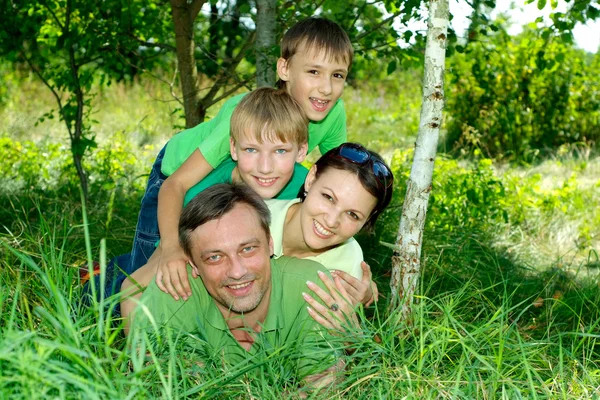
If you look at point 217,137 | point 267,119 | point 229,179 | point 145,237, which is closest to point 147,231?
point 145,237

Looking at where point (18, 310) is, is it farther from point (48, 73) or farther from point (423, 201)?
point (48, 73)

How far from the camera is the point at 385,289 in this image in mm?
3918

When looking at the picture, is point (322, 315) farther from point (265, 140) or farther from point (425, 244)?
point (425, 244)

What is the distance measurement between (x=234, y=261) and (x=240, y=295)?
0.13 meters

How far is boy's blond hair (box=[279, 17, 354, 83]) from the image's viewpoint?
10.8 feet

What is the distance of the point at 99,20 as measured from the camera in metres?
5.45

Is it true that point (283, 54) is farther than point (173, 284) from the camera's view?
Yes

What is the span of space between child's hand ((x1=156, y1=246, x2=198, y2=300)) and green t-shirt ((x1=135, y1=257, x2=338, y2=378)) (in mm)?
23

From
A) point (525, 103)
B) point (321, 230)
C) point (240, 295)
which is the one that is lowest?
point (240, 295)

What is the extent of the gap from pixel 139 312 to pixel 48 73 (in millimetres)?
4054

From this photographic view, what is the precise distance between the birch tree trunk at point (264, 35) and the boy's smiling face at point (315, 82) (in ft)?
2.86

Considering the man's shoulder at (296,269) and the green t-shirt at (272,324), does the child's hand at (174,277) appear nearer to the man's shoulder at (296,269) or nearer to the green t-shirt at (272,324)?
the green t-shirt at (272,324)

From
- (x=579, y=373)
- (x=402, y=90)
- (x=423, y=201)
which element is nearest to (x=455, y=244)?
(x=423, y=201)

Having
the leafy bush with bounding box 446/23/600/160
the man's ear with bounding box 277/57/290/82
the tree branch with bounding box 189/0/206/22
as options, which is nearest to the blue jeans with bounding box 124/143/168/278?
the man's ear with bounding box 277/57/290/82
